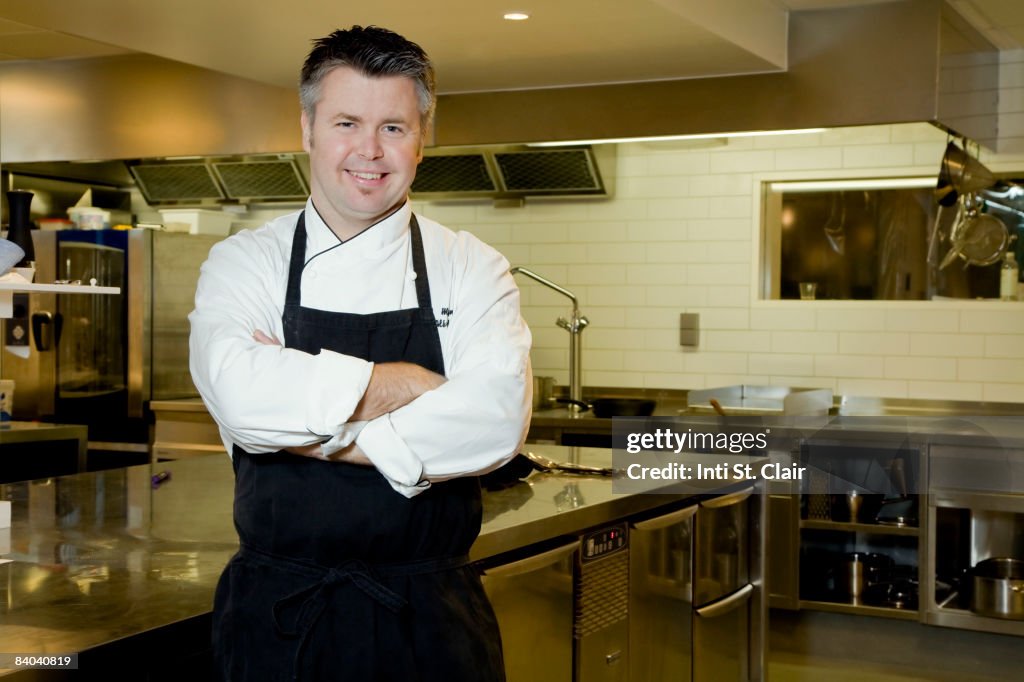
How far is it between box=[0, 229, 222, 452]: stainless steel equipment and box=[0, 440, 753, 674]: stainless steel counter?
9.38 ft

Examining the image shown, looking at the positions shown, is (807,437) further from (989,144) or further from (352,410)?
(352,410)

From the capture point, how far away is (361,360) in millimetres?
1776

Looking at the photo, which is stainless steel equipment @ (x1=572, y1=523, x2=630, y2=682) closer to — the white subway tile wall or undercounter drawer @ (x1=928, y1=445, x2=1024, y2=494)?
undercounter drawer @ (x1=928, y1=445, x2=1024, y2=494)

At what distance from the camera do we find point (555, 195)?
6410 mm

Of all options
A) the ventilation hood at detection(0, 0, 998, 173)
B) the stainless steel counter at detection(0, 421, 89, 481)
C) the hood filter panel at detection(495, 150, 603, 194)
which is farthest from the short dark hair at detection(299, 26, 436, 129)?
the hood filter panel at detection(495, 150, 603, 194)

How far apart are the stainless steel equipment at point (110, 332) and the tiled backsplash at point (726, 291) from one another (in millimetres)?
1632

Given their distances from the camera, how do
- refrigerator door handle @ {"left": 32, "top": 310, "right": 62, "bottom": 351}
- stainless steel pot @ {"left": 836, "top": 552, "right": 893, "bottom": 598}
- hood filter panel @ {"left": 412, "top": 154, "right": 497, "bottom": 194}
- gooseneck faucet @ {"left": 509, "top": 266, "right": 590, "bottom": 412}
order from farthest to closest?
refrigerator door handle @ {"left": 32, "top": 310, "right": 62, "bottom": 351} < hood filter panel @ {"left": 412, "top": 154, "right": 497, "bottom": 194} < gooseneck faucet @ {"left": 509, "top": 266, "right": 590, "bottom": 412} < stainless steel pot @ {"left": 836, "top": 552, "right": 893, "bottom": 598}

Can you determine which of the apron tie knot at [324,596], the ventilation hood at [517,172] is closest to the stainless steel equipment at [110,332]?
the ventilation hood at [517,172]

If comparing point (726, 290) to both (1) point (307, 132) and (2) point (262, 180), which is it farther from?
(1) point (307, 132)

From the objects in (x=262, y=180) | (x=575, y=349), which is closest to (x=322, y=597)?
(x=575, y=349)

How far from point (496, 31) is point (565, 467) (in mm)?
1713

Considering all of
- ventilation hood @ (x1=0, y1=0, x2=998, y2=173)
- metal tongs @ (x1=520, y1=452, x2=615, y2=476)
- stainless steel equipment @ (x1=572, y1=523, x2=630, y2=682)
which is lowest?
stainless steel equipment @ (x1=572, y1=523, x2=630, y2=682)

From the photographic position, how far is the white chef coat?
173cm

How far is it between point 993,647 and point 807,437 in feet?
3.97
